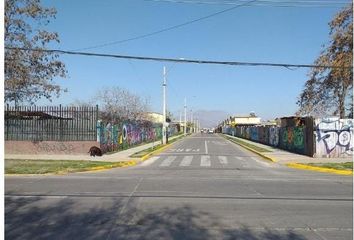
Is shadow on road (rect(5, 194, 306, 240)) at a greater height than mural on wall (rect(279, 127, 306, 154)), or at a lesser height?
lesser

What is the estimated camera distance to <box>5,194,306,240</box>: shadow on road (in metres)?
8.12

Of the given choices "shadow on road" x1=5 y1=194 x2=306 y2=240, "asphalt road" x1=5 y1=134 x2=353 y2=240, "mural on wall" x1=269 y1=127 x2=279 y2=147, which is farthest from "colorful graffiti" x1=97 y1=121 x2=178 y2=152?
"shadow on road" x1=5 y1=194 x2=306 y2=240

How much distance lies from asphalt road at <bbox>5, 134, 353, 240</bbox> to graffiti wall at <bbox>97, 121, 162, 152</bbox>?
14.5m

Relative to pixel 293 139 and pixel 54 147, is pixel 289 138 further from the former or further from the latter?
pixel 54 147

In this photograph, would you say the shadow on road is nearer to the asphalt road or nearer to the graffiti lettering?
the asphalt road

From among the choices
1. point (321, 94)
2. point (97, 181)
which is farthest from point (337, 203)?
point (321, 94)

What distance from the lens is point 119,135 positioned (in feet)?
128

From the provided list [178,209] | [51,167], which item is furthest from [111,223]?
[51,167]

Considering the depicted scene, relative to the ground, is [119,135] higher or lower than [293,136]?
higher

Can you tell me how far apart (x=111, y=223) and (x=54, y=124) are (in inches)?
865

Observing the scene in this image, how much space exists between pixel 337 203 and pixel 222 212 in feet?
→ 10.1

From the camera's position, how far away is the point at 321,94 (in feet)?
123

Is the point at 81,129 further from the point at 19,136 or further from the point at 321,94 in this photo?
the point at 321,94

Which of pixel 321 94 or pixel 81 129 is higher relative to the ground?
pixel 321 94
